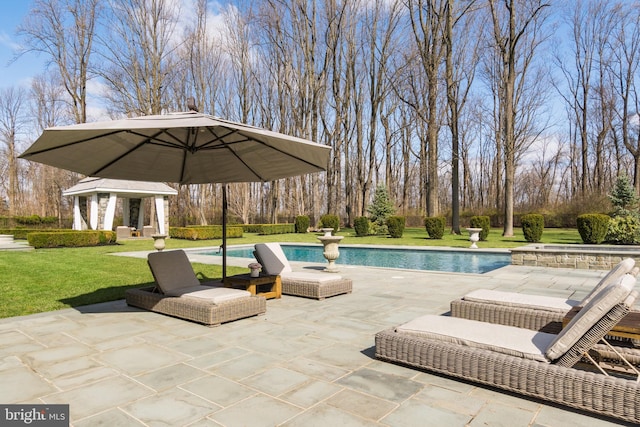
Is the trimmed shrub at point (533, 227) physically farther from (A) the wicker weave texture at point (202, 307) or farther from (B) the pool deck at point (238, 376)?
(A) the wicker weave texture at point (202, 307)

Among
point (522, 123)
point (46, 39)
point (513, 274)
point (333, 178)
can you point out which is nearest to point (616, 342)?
point (513, 274)

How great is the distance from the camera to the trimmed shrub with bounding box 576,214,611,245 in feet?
48.8

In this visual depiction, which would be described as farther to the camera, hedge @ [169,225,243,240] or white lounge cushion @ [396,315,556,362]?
hedge @ [169,225,243,240]

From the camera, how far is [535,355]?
2.73m

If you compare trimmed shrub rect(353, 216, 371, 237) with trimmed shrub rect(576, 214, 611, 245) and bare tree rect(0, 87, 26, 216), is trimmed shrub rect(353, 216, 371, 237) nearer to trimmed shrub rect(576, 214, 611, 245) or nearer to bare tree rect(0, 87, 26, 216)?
trimmed shrub rect(576, 214, 611, 245)

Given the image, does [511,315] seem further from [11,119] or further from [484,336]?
[11,119]

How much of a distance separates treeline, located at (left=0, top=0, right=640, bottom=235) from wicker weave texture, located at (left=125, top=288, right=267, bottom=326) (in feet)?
57.7

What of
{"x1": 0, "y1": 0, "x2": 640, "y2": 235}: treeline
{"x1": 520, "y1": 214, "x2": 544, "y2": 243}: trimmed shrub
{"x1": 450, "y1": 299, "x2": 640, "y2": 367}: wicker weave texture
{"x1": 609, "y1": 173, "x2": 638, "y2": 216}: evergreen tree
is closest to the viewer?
{"x1": 450, "y1": 299, "x2": 640, "y2": 367}: wicker weave texture

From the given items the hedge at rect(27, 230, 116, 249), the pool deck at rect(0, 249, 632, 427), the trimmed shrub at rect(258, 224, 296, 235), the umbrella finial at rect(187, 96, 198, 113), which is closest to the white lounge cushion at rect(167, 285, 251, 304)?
the pool deck at rect(0, 249, 632, 427)

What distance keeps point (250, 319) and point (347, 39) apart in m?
27.3

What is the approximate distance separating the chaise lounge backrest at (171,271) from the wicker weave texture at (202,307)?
18 cm

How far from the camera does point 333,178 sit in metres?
28.4

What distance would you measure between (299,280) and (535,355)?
13.0 ft

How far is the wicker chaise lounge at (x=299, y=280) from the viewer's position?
6055 millimetres
